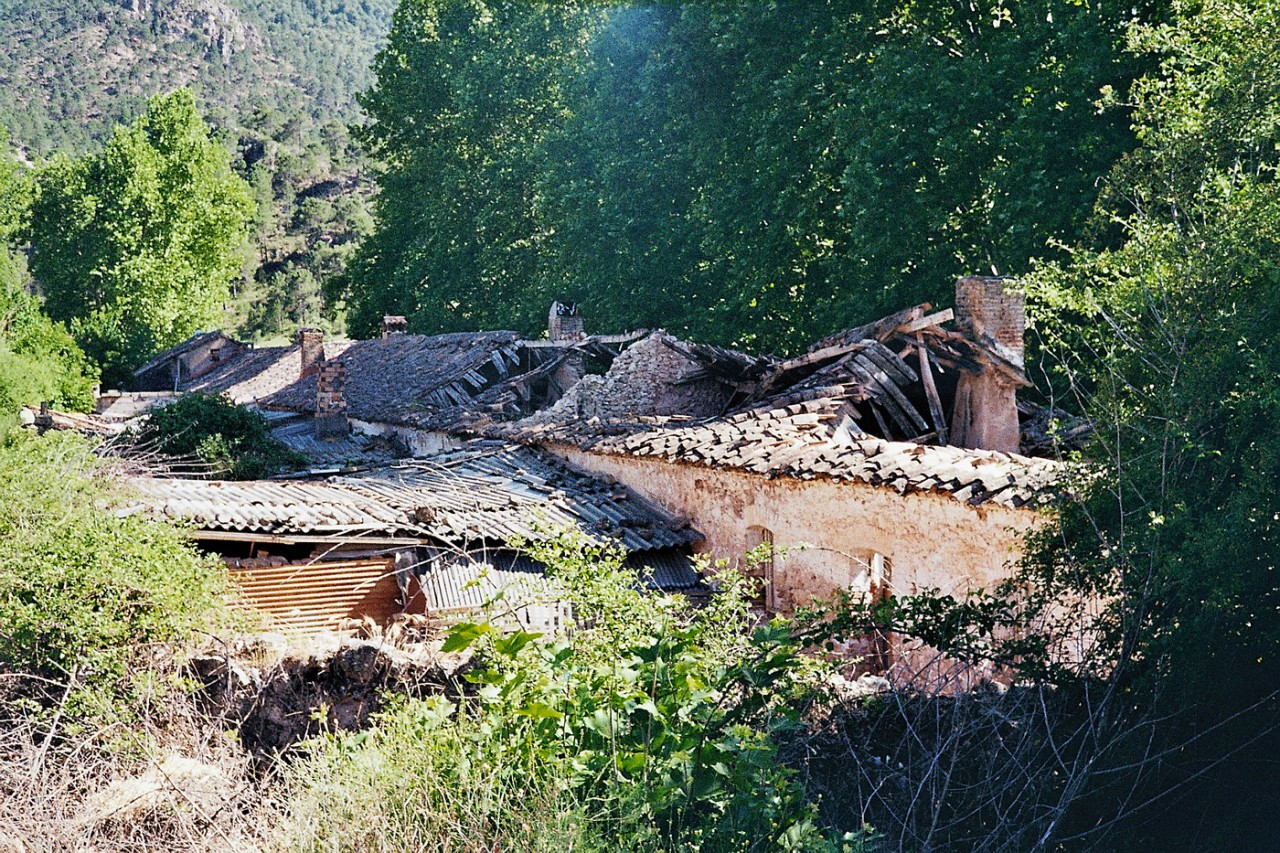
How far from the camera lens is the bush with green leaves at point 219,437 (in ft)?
57.5

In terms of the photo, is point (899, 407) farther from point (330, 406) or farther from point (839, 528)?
point (330, 406)

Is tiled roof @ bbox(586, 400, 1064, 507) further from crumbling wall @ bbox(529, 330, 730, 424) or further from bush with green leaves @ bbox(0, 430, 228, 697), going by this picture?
bush with green leaves @ bbox(0, 430, 228, 697)

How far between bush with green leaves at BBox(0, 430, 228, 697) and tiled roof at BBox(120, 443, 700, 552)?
1.05 metres

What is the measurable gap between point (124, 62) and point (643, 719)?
11817cm

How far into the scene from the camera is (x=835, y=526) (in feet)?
39.7

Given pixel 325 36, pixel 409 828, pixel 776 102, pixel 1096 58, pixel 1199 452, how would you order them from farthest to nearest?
1. pixel 325 36
2. pixel 776 102
3. pixel 1096 58
4. pixel 1199 452
5. pixel 409 828

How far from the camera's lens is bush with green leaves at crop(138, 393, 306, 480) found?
1753cm

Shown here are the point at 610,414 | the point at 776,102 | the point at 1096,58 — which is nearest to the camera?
the point at 1096,58

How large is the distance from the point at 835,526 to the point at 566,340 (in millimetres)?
11770

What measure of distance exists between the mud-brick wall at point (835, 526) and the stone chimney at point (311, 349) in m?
15.5

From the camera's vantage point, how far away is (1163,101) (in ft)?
31.6

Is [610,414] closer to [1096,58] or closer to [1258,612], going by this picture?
[1096,58]

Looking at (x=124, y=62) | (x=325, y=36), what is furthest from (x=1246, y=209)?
(x=325, y=36)

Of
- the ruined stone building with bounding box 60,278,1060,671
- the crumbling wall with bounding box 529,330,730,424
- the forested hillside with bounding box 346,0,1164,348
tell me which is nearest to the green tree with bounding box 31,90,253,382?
the forested hillside with bounding box 346,0,1164,348
